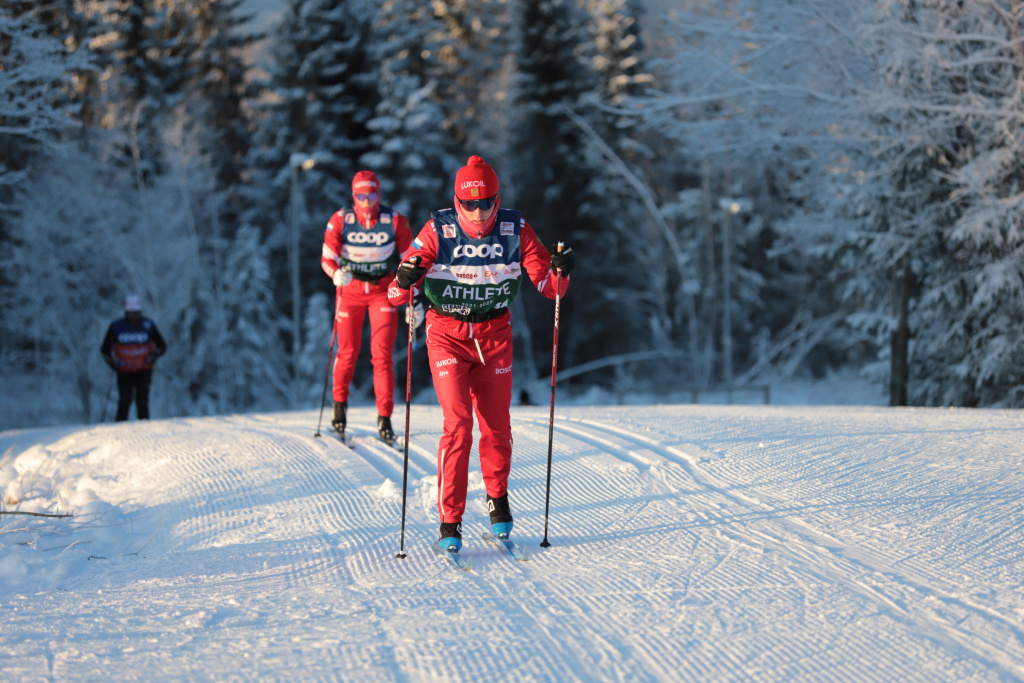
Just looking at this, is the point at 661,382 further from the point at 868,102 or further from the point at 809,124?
the point at 868,102

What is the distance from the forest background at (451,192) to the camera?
1631 centimetres

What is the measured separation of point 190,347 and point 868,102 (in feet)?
83.3

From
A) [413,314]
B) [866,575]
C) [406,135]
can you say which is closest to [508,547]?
[413,314]

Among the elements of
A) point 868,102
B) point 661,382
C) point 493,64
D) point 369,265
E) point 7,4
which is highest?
point 493,64

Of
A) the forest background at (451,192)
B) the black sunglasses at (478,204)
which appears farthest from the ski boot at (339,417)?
the forest background at (451,192)

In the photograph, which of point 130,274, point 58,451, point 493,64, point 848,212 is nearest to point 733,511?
point 58,451

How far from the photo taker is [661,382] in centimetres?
3444

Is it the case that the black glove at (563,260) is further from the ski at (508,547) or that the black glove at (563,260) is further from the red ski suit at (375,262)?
the red ski suit at (375,262)

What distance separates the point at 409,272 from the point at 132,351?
9.20 meters

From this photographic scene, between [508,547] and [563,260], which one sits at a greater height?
[563,260]

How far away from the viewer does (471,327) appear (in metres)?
4.79

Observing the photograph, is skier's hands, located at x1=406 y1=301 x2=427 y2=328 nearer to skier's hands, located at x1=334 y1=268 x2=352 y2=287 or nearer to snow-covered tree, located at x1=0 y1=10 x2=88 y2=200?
skier's hands, located at x1=334 y1=268 x2=352 y2=287

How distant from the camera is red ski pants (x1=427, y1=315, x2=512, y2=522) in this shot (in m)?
4.69

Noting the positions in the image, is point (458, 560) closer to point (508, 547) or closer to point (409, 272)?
point (508, 547)
